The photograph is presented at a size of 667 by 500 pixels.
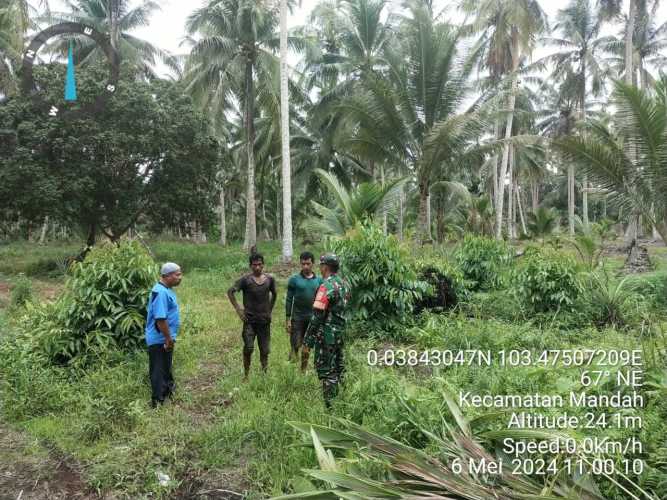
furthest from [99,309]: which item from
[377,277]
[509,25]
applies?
[509,25]

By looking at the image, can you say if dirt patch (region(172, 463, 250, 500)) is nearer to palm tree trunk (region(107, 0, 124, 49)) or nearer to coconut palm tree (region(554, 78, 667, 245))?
coconut palm tree (region(554, 78, 667, 245))

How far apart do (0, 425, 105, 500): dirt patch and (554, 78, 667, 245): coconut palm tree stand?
9.30 meters

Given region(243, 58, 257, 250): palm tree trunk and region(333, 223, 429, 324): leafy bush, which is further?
region(243, 58, 257, 250): palm tree trunk

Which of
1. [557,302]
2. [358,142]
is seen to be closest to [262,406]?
[557,302]

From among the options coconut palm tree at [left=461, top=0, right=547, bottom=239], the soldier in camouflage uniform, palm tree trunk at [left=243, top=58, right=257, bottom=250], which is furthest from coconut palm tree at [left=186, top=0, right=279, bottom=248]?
the soldier in camouflage uniform

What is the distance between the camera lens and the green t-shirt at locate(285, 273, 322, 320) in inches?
216

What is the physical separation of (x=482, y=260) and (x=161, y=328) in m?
7.55

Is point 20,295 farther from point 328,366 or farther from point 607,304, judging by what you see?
point 607,304

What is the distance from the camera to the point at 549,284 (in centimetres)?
744

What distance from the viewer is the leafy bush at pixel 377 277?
7281 millimetres

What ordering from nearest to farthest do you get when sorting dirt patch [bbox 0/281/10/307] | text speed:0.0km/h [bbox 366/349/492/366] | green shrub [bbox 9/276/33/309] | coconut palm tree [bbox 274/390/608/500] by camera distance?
coconut palm tree [bbox 274/390/608/500], text speed:0.0km/h [bbox 366/349/492/366], green shrub [bbox 9/276/33/309], dirt patch [bbox 0/281/10/307]

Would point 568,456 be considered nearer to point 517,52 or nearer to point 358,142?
point 358,142

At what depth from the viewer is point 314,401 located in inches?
175

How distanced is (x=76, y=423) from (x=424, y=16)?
35.3 feet
